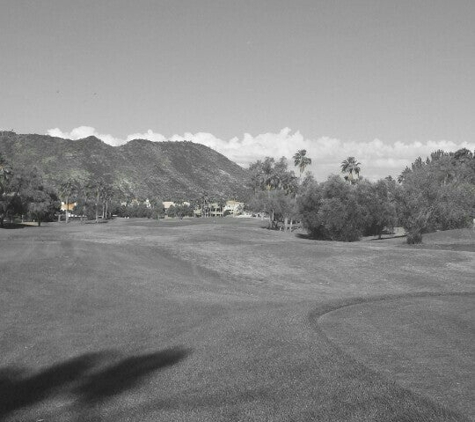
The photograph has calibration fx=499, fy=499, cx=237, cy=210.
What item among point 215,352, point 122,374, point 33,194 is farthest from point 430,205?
point 33,194

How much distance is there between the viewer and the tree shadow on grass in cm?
1237

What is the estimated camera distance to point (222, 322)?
60.6ft

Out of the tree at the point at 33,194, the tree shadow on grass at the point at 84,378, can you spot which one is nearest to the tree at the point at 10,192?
the tree at the point at 33,194

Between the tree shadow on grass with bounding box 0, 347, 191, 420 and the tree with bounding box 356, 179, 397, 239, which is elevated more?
the tree with bounding box 356, 179, 397, 239

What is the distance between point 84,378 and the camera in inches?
540

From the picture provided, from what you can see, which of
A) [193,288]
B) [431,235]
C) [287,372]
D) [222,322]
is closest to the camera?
[287,372]

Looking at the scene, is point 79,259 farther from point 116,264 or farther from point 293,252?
point 293,252

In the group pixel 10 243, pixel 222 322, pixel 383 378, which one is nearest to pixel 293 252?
pixel 10 243

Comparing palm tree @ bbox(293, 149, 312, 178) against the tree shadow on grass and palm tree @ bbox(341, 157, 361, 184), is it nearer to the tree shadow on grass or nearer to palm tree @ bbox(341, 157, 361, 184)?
palm tree @ bbox(341, 157, 361, 184)

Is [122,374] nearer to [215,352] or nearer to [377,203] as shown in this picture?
[215,352]

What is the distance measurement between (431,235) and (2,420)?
68041 millimetres

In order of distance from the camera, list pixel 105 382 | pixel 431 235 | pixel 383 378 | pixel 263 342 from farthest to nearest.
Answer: pixel 431 235
pixel 263 342
pixel 105 382
pixel 383 378

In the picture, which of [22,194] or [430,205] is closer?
[430,205]

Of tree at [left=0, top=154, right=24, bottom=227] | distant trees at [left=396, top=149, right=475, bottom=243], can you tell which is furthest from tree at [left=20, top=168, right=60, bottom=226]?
distant trees at [left=396, top=149, right=475, bottom=243]
